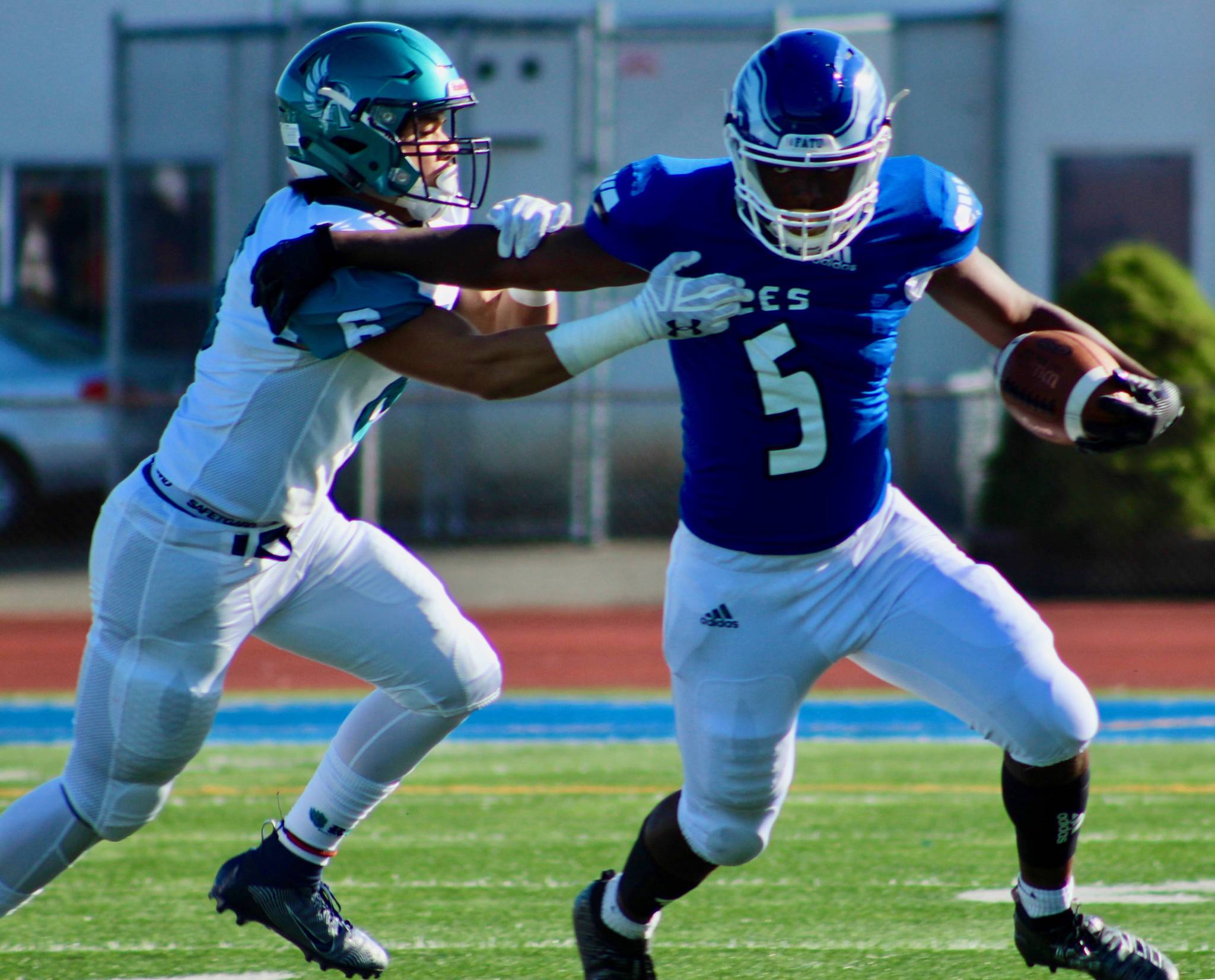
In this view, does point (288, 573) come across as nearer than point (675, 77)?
Yes

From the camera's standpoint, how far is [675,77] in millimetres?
11148

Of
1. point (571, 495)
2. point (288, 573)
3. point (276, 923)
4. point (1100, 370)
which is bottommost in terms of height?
point (571, 495)

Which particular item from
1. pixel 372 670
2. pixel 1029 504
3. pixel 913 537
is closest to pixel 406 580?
pixel 372 670

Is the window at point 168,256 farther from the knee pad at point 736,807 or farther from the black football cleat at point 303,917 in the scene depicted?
the knee pad at point 736,807

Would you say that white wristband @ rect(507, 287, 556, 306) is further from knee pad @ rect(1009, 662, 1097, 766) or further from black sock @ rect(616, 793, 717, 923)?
knee pad @ rect(1009, 662, 1097, 766)

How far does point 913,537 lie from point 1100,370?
1.52 ft

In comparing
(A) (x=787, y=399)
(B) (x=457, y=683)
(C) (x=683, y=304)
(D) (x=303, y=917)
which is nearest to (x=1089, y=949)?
(A) (x=787, y=399)

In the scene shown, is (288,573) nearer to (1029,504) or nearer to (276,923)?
(276,923)

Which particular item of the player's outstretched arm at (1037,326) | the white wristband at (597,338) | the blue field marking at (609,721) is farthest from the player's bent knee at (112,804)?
the blue field marking at (609,721)

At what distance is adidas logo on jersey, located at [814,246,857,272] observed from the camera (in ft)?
10.2

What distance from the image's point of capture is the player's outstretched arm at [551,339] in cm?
298

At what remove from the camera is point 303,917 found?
3523mm

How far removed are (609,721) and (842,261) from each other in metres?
3.98

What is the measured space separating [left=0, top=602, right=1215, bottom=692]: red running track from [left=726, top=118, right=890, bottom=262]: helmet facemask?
4.74 m
